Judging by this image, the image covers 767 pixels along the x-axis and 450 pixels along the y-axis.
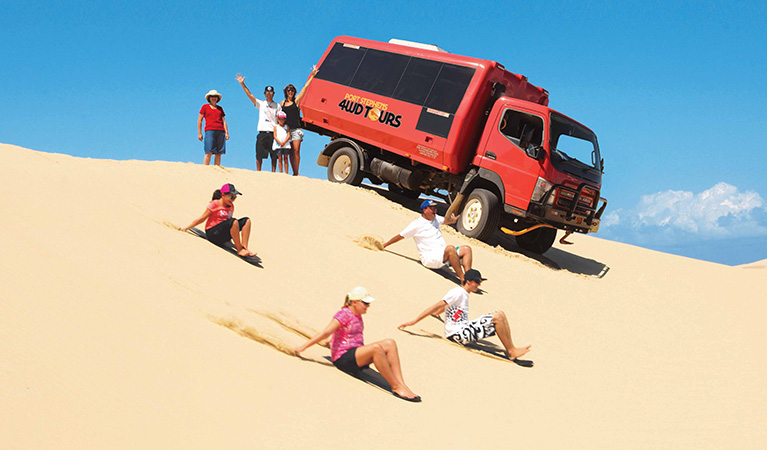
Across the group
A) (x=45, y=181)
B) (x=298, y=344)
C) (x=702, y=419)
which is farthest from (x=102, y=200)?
(x=702, y=419)

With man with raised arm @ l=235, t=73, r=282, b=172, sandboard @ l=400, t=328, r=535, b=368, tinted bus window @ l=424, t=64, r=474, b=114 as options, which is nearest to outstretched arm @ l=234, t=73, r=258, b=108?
man with raised arm @ l=235, t=73, r=282, b=172

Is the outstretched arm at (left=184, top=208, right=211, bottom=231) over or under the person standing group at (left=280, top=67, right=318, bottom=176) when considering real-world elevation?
under

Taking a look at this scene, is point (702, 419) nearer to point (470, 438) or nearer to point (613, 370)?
point (613, 370)

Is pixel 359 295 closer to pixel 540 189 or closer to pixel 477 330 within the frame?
pixel 477 330

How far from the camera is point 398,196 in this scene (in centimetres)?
1788

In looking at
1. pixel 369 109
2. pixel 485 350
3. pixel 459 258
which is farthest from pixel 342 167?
pixel 485 350

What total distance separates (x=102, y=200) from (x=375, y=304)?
3.88 m

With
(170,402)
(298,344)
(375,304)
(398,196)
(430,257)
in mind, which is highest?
(398,196)

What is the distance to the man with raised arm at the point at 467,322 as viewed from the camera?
7762 mm

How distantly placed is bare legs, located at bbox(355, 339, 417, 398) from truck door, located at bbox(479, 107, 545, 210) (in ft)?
26.9

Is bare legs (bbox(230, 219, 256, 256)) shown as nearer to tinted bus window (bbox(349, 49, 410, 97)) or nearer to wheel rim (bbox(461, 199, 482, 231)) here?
wheel rim (bbox(461, 199, 482, 231))

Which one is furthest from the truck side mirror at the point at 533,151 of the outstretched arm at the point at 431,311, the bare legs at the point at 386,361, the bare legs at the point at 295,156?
the bare legs at the point at 386,361

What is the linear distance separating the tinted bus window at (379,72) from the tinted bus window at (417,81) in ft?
0.63

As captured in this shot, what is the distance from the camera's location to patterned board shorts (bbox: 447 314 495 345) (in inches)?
306
